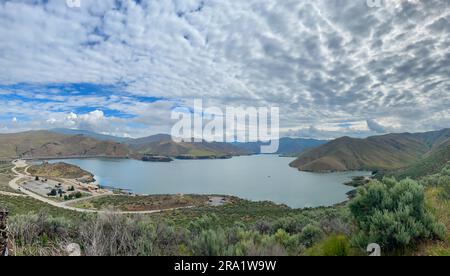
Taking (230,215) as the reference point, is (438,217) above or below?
above

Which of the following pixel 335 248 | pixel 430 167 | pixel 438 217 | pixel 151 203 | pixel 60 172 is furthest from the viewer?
pixel 60 172

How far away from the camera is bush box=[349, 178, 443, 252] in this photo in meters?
5.82

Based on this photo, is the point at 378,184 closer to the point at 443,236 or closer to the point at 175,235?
the point at 443,236

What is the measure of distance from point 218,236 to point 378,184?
13.0 ft

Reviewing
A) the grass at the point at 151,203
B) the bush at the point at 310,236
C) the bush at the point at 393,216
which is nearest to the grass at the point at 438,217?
the bush at the point at 393,216

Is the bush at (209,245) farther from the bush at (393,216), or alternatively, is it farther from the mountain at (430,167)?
Result: the mountain at (430,167)

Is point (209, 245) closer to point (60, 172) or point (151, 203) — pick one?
point (151, 203)

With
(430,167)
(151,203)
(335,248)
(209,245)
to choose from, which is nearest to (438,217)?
(335,248)

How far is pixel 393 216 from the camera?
6.06 metres

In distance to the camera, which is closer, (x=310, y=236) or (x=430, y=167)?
(x=310, y=236)

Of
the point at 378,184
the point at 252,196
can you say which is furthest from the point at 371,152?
the point at 378,184

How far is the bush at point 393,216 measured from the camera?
5824 mm

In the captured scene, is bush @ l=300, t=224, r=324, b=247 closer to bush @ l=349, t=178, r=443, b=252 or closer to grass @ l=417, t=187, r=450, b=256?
bush @ l=349, t=178, r=443, b=252

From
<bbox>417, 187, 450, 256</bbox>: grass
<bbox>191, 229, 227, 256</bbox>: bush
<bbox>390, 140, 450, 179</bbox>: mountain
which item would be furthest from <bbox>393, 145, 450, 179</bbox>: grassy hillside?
<bbox>191, 229, 227, 256</bbox>: bush
